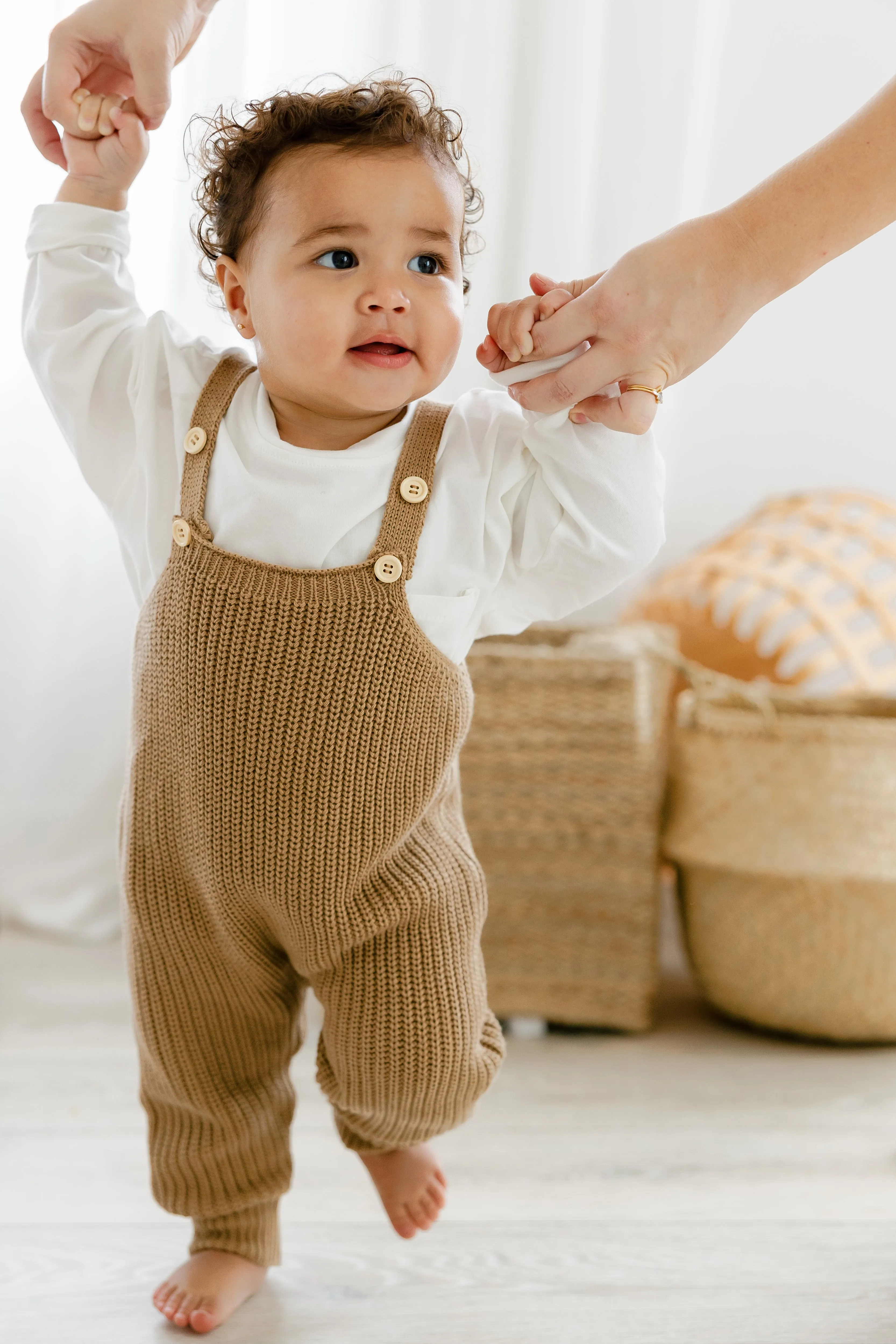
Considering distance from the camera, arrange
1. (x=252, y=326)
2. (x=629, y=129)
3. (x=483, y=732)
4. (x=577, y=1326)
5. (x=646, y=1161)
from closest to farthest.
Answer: (x=252, y=326), (x=577, y=1326), (x=646, y=1161), (x=483, y=732), (x=629, y=129)

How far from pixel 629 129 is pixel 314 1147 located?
1.45 m

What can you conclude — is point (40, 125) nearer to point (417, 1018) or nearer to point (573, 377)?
point (573, 377)

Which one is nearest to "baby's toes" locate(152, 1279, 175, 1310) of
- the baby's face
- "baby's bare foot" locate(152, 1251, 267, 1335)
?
"baby's bare foot" locate(152, 1251, 267, 1335)

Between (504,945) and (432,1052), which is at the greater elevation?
(432,1052)

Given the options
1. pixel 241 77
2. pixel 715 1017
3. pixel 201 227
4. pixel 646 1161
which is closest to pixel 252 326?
pixel 201 227

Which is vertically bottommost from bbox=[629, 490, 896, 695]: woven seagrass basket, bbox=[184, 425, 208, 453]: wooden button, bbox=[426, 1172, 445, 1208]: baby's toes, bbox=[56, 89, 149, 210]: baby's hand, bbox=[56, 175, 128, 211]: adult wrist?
bbox=[426, 1172, 445, 1208]: baby's toes

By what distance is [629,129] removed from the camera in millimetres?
1850

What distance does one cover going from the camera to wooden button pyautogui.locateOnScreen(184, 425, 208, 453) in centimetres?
87

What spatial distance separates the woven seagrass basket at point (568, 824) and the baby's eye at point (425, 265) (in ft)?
2.53

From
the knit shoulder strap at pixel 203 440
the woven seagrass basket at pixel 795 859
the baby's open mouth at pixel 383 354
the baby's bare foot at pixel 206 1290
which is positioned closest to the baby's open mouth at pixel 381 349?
the baby's open mouth at pixel 383 354

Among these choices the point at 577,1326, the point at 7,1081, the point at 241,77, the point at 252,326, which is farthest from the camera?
the point at 241,77

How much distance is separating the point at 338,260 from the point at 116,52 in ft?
0.76

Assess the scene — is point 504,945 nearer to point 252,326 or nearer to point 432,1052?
point 432,1052

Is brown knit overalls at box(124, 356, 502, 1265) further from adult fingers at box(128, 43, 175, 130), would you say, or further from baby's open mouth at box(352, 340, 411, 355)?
adult fingers at box(128, 43, 175, 130)
